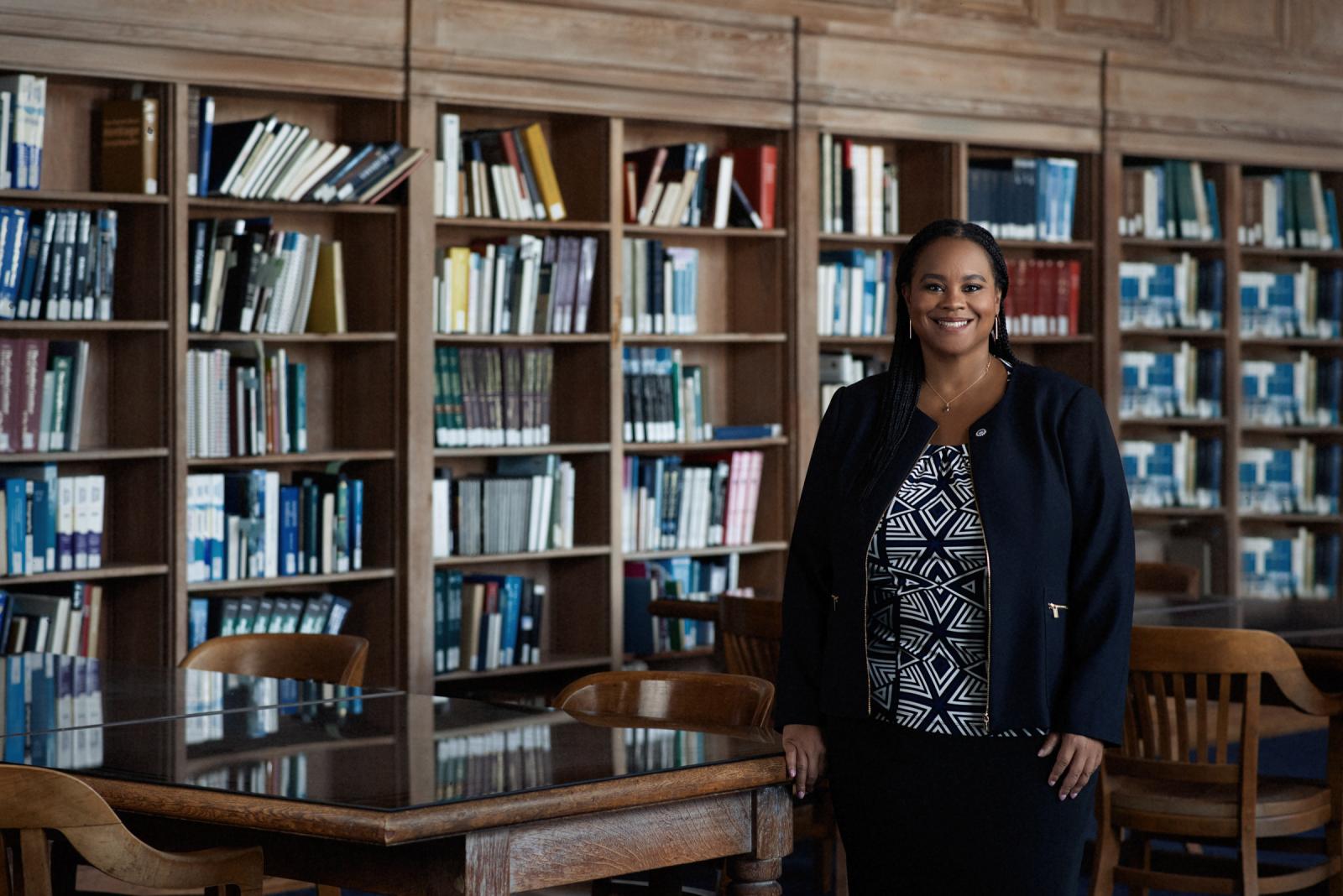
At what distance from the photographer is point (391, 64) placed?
5250 mm

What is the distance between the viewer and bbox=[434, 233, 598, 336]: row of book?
5457 millimetres

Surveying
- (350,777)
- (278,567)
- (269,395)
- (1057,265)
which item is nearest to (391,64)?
(269,395)

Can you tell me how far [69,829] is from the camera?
2268mm

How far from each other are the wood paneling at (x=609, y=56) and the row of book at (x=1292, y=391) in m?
2.46

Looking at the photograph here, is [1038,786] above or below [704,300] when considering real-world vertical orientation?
below

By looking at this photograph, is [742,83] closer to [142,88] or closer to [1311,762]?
[142,88]

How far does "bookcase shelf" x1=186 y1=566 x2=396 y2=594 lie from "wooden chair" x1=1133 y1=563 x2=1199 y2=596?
89.4 inches

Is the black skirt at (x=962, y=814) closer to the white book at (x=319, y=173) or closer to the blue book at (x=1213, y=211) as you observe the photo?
the white book at (x=319, y=173)

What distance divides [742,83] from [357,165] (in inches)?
54.7

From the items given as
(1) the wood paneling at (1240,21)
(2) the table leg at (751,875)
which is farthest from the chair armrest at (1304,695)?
(1) the wood paneling at (1240,21)

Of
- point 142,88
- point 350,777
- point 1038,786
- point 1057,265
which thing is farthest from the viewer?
point 1057,265

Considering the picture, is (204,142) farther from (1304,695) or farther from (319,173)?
(1304,695)

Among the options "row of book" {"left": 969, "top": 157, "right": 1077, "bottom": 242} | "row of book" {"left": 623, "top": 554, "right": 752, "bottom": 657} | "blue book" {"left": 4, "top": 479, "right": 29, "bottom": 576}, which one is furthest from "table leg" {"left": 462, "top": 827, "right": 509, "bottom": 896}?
"row of book" {"left": 969, "top": 157, "right": 1077, "bottom": 242}

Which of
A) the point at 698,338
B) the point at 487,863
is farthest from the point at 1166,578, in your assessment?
the point at 487,863
